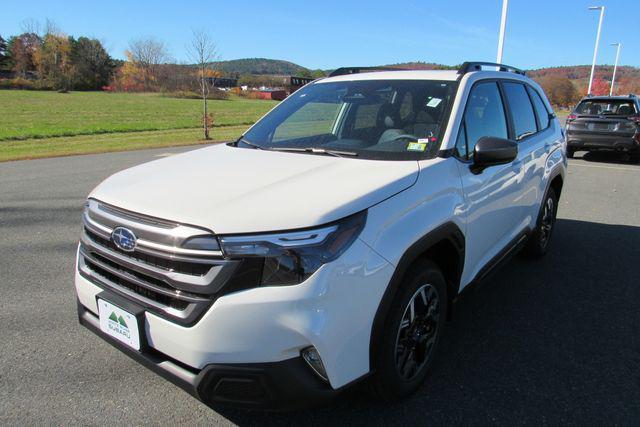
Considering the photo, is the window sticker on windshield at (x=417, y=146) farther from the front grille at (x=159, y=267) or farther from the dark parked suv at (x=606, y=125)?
the dark parked suv at (x=606, y=125)

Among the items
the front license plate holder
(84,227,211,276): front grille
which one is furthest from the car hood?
the front license plate holder

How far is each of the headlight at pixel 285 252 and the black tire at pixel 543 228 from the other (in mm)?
3294

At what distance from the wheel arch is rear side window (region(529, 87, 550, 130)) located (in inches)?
96.5

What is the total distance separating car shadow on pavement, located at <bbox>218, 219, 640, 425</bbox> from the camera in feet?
Result: 8.20

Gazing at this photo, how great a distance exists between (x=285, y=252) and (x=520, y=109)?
3.08 metres

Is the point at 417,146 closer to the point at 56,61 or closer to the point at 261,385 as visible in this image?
the point at 261,385

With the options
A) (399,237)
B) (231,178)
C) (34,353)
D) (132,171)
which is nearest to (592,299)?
(399,237)

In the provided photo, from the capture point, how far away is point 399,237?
2.17 m

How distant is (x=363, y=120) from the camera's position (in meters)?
3.38

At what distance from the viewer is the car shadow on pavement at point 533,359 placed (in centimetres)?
250

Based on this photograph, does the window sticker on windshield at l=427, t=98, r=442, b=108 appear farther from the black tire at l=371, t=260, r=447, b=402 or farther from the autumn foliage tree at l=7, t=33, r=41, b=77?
the autumn foliage tree at l=7, t=33, r=41, b=77

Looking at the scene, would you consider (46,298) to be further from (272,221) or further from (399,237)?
(399,237)

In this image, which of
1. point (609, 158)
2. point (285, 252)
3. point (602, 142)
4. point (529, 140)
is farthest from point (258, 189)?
point (609, 158)

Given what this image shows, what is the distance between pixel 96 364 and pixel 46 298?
1.32m
